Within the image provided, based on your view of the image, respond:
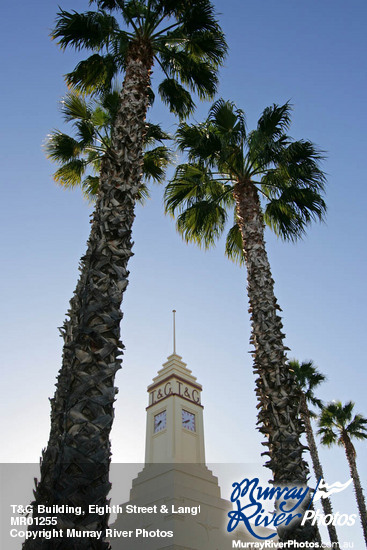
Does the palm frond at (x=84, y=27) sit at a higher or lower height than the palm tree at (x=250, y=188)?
higher

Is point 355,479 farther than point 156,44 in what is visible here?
Yes

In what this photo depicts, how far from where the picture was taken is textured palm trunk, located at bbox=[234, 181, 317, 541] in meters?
5.84

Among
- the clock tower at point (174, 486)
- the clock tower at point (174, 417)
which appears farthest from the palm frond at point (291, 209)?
the clock tower at point (174, 417)

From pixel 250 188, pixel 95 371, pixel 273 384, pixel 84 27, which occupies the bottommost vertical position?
pixel 95 371

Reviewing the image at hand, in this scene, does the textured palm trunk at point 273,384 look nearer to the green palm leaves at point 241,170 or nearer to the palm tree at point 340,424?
→ the green palm leaves at point 241,170

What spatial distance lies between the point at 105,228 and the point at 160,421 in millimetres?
24425

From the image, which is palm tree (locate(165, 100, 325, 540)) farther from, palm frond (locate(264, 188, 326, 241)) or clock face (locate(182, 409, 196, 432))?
clock face (locate(182, 409, 196, 432))

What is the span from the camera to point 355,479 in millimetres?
21234

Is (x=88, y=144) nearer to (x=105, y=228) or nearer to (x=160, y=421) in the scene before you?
(x=105, y=228)

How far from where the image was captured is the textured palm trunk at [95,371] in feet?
11.3

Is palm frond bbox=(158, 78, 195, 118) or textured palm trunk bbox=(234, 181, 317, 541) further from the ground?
palm frond bbox=(158, 78, 195, 118)

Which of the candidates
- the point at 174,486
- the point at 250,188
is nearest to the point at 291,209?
the point at 250,188

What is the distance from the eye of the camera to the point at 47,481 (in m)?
3.72

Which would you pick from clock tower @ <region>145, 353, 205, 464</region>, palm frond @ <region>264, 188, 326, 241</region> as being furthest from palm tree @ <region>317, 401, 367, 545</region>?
palm frond @ <region>264, 188, 326, 241</region>
